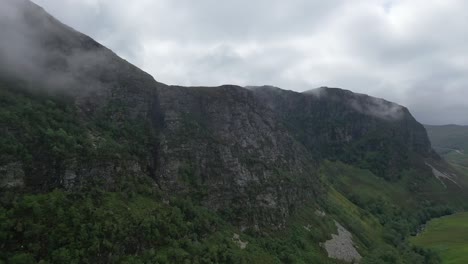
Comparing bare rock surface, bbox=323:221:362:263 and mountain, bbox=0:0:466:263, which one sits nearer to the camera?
mountain, bbox=0:0:466:263

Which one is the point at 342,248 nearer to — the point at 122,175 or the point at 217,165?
the point at 217,165

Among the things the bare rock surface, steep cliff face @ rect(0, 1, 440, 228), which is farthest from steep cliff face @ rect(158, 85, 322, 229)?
the bare rock surface

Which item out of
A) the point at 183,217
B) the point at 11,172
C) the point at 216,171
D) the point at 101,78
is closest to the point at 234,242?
the point at 183,217

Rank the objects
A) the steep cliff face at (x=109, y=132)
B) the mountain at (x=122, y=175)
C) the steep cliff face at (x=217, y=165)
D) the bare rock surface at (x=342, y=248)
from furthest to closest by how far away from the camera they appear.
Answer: the bare rock surface at (x=342, y=248), the steep cliff face at (x=217, y=165), the steep cliff face at (x=109, y=132), the mountain at (x=122, y=175)

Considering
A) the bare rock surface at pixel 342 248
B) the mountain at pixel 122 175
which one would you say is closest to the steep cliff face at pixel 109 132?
the mountain at pixel 122 175

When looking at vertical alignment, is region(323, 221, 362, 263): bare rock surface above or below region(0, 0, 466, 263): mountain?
below

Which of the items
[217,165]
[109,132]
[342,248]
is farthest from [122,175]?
[342,248]

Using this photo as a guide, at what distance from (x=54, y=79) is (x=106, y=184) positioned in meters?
56.2

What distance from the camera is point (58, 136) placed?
4749 inches

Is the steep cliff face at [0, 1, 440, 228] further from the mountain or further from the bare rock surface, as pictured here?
the bare rock surface

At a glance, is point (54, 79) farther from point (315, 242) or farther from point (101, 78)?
point (315, 242)

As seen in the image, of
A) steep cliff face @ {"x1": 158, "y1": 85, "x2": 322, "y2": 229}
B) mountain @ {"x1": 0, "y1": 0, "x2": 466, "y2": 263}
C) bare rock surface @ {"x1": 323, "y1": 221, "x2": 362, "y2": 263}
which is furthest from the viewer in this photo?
bare rock surface @ {"x1": 323, "y1": 221, "x2": 362, "y2": 263}

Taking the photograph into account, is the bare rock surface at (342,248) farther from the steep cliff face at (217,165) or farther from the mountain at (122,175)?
the steep cliff face at (217,165)

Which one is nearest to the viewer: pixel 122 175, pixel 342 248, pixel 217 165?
pixel 122 175
